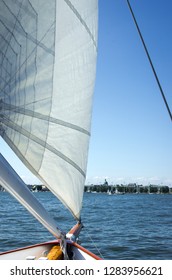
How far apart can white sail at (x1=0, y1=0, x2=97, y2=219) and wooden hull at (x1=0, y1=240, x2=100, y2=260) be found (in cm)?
67

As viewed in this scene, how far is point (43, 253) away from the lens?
4.80m

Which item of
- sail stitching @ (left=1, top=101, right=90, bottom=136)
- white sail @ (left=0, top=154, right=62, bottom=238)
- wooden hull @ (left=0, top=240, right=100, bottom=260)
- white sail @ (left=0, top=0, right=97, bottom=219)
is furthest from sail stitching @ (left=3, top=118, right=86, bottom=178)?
wooden hull @ (left=0, top=240, right=100, bottom=260)

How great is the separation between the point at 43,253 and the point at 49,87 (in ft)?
8.59

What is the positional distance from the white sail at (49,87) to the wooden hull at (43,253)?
67 centimetres

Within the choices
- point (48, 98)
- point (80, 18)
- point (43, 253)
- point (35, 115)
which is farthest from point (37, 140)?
point (80, 18)

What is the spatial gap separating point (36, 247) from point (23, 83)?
278 centimetres

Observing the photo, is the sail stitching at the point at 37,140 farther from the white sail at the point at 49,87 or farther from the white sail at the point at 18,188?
the white sail at the point at 18,188

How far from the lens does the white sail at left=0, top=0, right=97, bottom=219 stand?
373 centimetres

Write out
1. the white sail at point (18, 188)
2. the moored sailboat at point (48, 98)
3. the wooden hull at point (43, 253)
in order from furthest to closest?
the wooden hull at point (43, 253) < the moored sailboat at point (48, 98) < the white sail at point (18, 188)

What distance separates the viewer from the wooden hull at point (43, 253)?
449 centimetres

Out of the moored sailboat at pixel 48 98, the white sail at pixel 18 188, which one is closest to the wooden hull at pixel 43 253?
the moored sailboat at pixel 48 98
